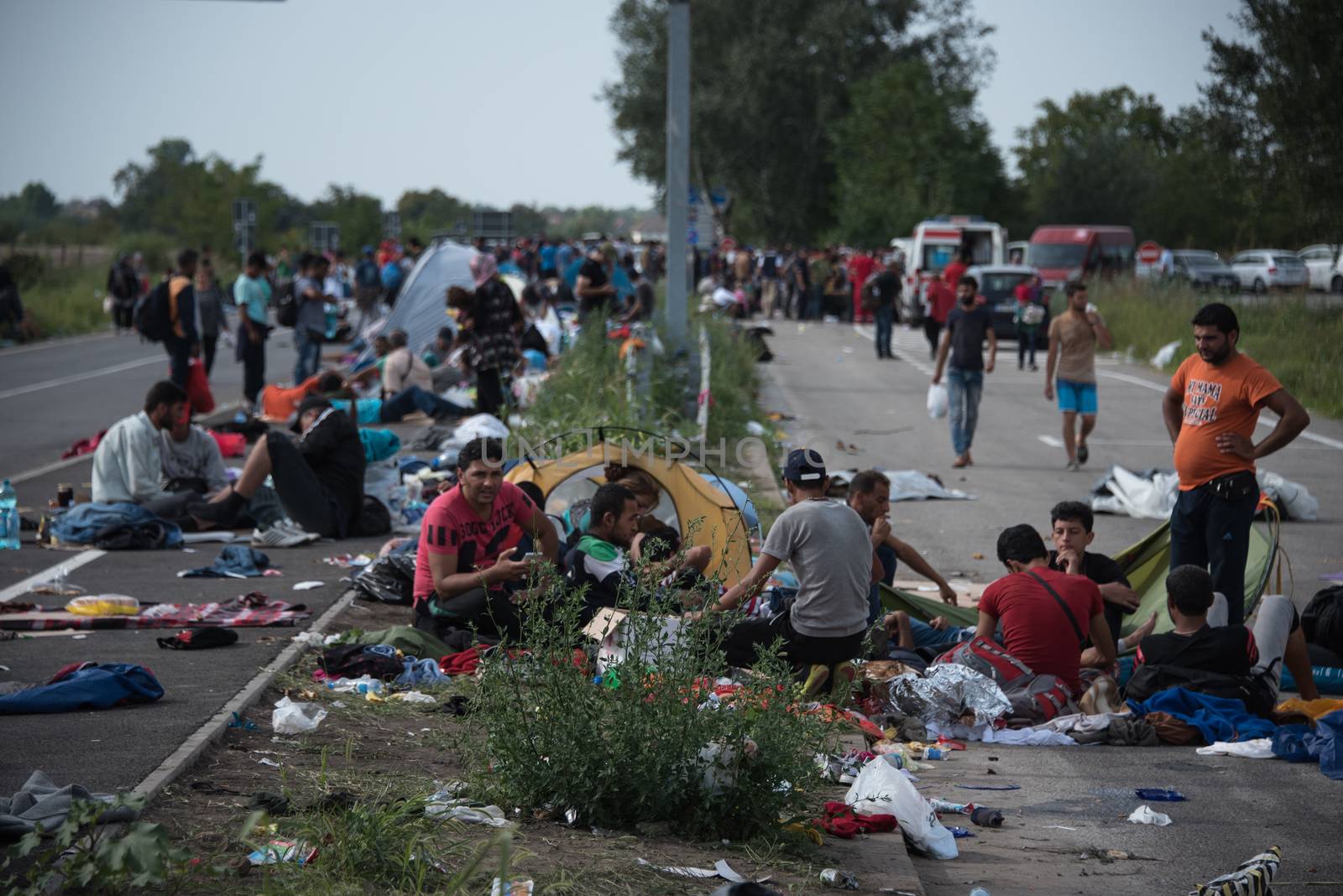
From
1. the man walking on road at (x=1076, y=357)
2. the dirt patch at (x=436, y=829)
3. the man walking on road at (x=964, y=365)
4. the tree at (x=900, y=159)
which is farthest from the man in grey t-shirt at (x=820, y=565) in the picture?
the tree at (x=900, y=159)

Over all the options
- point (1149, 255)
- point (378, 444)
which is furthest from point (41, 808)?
point (1149, 255)

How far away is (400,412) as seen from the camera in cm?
1831

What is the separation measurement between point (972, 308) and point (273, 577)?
8389 millimetres

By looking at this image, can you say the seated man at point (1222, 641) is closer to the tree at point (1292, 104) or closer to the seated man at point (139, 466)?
the seated man at point (139, 466)

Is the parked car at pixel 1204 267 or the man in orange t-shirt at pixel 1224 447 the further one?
the parked car at pixel 1204 267

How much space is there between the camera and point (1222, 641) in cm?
736

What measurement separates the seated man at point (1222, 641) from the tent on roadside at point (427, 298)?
1744 centimetres

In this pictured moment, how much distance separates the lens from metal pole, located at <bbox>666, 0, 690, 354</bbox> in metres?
15.9

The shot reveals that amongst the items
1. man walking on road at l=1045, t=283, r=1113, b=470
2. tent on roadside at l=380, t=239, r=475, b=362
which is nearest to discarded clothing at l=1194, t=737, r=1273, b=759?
man walking on road at l=1045, t=283, r=1113, b=470

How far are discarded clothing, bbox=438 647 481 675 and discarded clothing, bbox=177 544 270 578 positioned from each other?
112 inches

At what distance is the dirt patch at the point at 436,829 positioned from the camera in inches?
176

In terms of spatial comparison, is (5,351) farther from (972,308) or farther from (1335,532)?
(1335,532)

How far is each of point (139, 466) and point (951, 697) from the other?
6796 mm

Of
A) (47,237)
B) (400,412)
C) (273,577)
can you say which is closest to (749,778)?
(273,577)
